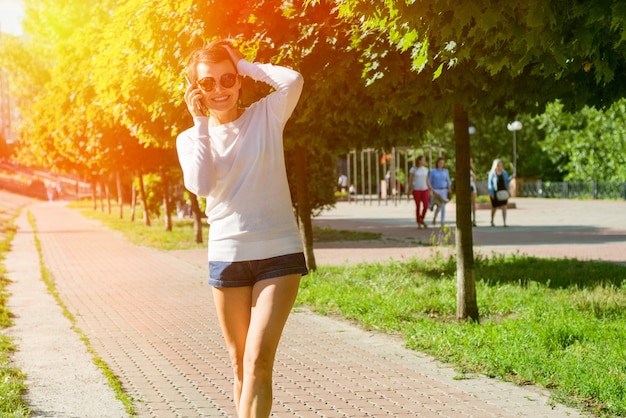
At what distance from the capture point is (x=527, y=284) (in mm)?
10969

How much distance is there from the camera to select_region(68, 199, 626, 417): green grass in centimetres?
613

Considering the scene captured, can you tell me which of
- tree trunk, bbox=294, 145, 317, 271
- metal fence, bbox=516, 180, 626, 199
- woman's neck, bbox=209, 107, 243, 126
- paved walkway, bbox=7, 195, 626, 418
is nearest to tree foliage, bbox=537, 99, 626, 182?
metal fence, bbox=516, 180, 626, 199

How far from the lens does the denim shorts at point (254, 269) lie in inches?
146

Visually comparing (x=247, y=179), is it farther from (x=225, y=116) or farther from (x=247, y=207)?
(x=225, y=116)

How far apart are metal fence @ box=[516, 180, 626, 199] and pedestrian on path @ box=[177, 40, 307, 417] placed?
36880 millimetres

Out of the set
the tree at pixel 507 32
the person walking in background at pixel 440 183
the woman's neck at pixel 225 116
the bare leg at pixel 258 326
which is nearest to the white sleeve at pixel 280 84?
the woman's neck at pixel 225 116

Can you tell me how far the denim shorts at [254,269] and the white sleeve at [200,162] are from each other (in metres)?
0.31

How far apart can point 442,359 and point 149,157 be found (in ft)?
60.0

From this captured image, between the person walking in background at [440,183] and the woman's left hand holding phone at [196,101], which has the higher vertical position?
the woman's left hand holding phone at [196,101]

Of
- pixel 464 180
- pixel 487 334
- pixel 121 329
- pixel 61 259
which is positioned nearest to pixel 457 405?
pixel 487 334

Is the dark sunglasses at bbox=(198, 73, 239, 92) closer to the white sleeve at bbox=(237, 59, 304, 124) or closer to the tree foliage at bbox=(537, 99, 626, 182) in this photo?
the white sleeve at bbox=(237, 59, 304, 124)

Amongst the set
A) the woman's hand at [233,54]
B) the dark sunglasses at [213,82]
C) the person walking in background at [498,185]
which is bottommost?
the person walking in background at [498,185]

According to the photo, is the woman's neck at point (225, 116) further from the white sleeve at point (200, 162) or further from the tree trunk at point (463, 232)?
the tree trunk at point (463, 232)

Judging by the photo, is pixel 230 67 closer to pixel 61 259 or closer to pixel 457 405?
pixel 457 405
